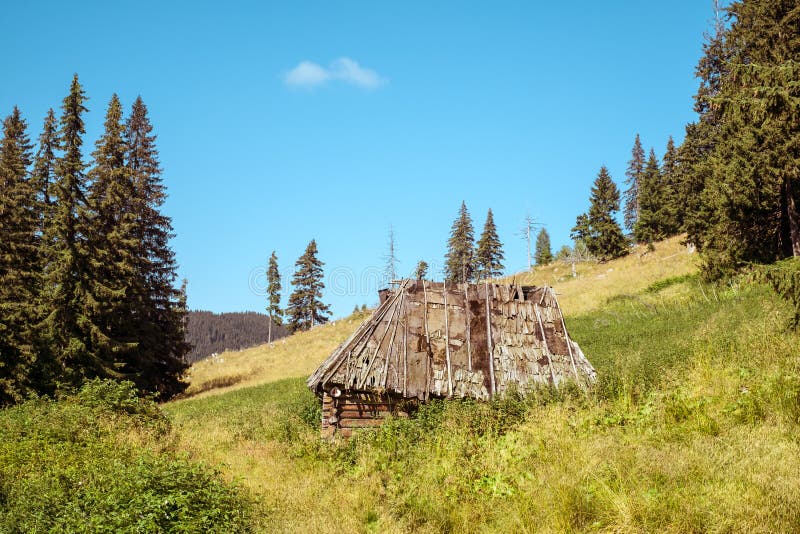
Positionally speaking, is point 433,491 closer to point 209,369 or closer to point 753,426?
point 753,426

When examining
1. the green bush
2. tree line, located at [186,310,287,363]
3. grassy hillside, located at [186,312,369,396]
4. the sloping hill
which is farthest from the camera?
tree line, located at [186,310,287,363]

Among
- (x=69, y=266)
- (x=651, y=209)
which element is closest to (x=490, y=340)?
(x=69, y=266)

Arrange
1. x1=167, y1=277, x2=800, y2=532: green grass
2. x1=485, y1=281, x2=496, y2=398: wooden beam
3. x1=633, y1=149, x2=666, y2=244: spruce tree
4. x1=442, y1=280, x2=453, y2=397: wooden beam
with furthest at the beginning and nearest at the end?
x1=633, y1=149, x2=666, y2=244: spruce tree < x1=485, y1=281, x2=496, y2=398: wooden beam < x1=442, y1=280, x2=453, y2=397: wooden beam < x1=167, y1=277, x2=800, y2=532: green grass

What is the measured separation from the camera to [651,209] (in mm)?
57438

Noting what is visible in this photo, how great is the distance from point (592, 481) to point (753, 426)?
3.29 meters

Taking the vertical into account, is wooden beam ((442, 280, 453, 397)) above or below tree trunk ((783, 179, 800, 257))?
below

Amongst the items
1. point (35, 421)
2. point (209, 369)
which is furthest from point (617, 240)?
point (35, 421)

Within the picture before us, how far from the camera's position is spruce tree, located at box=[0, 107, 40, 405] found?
19.9 m

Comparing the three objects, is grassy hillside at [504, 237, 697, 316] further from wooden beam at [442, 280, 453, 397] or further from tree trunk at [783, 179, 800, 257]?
wooden beam at [442, 280, 453, 397]

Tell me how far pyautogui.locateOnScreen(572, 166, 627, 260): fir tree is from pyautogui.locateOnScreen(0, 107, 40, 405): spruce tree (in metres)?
49.4

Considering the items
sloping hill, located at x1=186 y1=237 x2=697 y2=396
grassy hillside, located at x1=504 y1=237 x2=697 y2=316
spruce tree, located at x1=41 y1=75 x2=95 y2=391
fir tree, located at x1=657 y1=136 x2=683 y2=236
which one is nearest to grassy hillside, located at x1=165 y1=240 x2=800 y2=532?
spruce tree, located at x1=41 y1=75 x2=95 y2=391

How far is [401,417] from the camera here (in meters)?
13.0

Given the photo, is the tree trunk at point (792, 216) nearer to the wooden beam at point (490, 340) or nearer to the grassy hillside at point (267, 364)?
the wooden beam at point (490, 340)

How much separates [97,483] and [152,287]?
2517 cm
